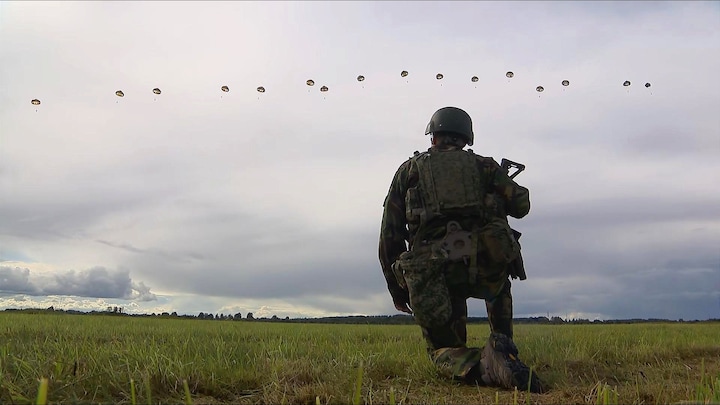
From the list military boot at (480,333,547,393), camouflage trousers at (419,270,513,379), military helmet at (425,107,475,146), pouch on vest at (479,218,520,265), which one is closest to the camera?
military boot at (480,333,547,393)

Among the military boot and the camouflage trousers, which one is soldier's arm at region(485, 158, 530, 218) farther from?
the military boot

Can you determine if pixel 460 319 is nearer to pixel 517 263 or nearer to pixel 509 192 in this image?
pixel 517 263

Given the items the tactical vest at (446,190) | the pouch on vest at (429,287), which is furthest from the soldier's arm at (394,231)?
the pouch on vest at (429,287)

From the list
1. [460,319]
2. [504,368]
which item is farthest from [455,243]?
[504,368]

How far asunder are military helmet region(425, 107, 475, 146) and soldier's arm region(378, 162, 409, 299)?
513 mm

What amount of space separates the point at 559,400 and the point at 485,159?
241 centimetres

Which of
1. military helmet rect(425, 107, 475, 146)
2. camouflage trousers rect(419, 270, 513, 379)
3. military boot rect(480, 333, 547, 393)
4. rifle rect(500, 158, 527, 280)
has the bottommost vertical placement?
military boot rect(480, 333, 547, 393)

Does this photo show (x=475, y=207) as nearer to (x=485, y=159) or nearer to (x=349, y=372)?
(x=485, y=159)

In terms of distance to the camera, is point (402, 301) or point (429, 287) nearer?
point (429, 287)

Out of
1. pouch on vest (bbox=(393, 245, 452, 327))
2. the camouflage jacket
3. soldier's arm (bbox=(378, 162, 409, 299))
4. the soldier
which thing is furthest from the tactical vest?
pouch on vest (bbox=(393, 245, 452, 327))

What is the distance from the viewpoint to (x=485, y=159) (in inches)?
201

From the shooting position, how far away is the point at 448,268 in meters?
4.75

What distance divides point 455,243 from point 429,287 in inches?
17.9

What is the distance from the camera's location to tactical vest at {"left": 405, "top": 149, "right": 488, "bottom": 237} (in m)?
4.80
